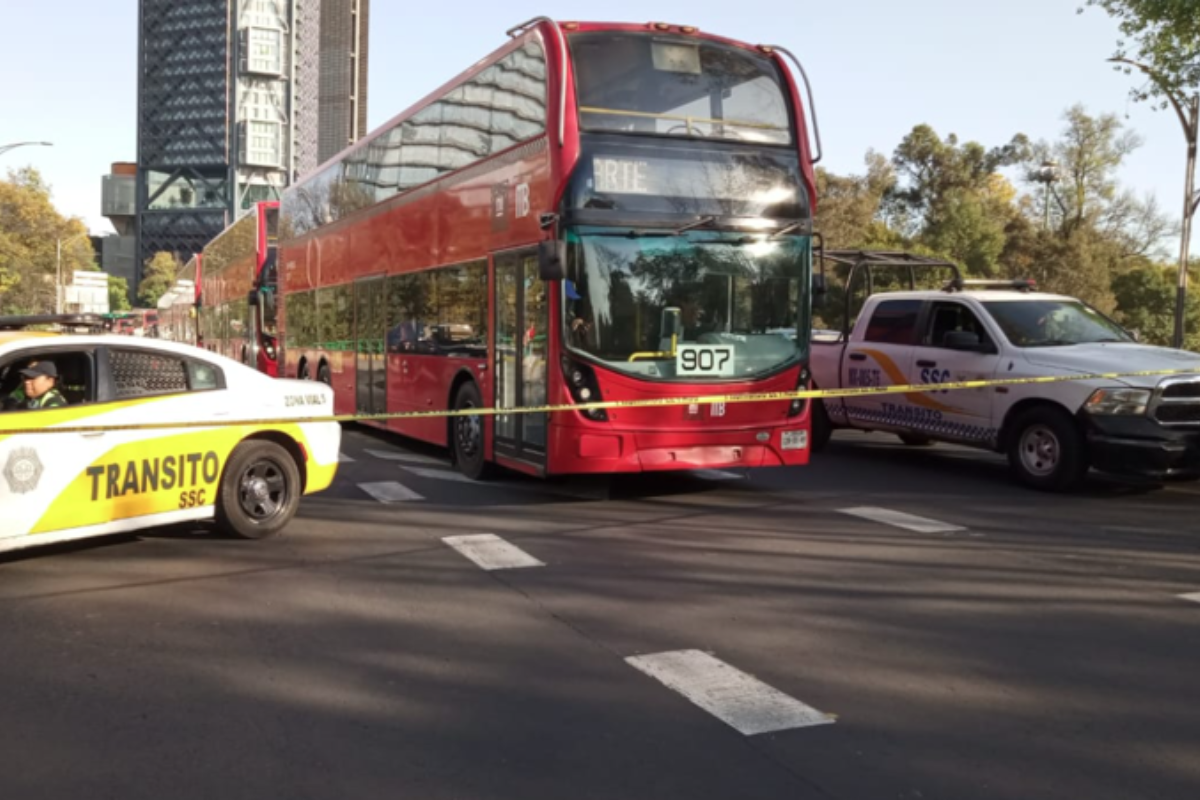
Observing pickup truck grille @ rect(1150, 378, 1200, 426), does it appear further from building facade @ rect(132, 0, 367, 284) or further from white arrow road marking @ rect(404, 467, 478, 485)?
building facade @ rect(132, 0, 367, 284)

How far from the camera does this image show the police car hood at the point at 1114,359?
10516 mm

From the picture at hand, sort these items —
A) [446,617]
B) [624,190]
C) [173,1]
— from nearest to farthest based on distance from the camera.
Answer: [446,617], [624,190], [173,1]

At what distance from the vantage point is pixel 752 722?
14.9 ft

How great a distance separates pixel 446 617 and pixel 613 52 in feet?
19.2

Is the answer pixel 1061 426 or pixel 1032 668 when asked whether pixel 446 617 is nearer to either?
pixel 1032 668

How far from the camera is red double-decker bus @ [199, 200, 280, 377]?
26547 millimetres

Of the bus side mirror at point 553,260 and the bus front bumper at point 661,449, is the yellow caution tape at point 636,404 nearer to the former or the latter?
the bus front bumper at point 661,449

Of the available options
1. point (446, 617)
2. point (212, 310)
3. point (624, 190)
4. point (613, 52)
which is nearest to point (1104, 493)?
point (624, 190)

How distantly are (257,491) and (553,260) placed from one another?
301 cm

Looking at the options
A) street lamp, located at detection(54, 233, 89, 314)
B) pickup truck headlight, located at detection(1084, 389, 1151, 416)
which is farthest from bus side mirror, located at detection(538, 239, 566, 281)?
street lamp, located at detection(54, 233, 89, 314)

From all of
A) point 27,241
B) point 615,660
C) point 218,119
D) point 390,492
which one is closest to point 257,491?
point 390,492

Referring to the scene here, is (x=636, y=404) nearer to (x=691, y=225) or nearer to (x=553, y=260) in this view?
(x=553, y=260)

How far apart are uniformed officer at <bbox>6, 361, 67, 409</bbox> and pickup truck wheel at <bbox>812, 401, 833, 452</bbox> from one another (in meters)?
9.42

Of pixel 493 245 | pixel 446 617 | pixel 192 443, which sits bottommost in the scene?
pixel 446 617
